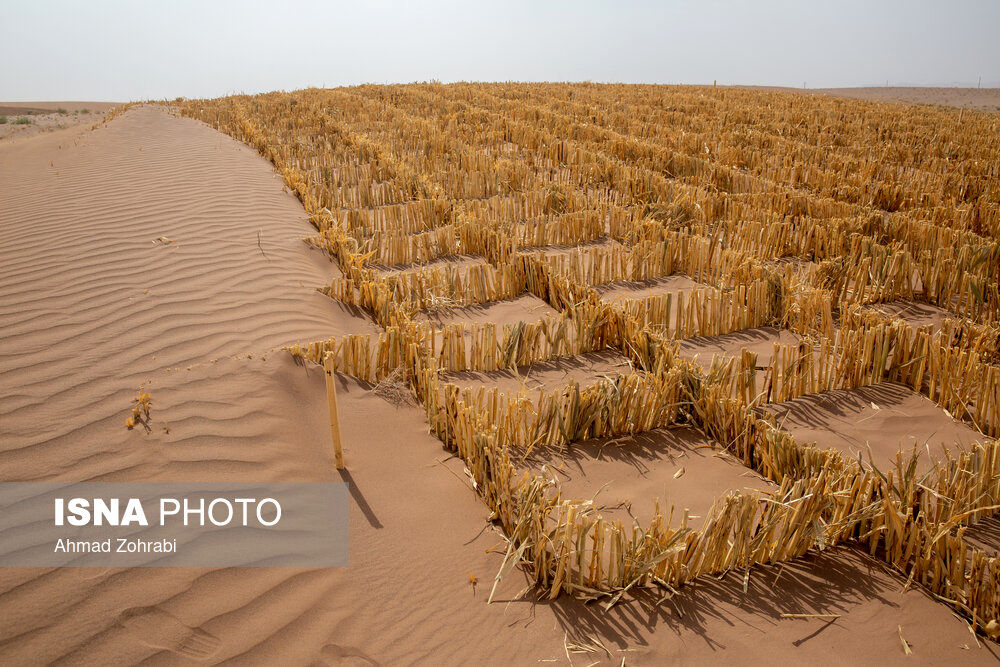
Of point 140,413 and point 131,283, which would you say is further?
point 131,283

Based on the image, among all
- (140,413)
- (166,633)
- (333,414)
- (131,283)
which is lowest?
(166,633)

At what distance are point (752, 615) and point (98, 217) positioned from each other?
7952mm

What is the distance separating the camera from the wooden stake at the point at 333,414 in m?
3.24

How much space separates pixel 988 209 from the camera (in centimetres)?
793

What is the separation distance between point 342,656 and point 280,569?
56 cm

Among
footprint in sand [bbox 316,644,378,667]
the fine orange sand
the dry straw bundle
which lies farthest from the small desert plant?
footprint in sand [bbox 316,644,378,667]

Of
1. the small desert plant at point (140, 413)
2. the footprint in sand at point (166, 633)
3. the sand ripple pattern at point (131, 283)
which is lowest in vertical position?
the footprint in sand at point (166, 633)

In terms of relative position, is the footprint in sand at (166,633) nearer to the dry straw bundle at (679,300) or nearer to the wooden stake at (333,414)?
the wooden stake at (333,414)

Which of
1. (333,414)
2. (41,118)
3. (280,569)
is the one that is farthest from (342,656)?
(41,118)

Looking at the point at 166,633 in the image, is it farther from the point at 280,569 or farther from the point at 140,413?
the point at 140,413

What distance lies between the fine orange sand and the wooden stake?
0.11 metres

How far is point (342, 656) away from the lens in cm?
258

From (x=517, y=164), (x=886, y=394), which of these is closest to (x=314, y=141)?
(x=517, y=164)

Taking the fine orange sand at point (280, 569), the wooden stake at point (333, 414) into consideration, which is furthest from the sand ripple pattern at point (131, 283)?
the wooden stake at point (333, 414)
